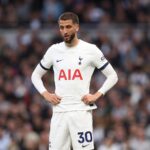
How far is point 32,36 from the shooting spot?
2161cm

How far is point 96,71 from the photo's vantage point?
20.1 meters

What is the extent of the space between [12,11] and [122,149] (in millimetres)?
6947


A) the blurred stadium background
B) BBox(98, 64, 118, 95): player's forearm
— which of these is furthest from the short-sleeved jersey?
the blurred stadium background

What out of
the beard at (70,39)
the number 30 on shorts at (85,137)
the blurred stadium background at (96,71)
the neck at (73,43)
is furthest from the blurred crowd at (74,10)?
the number 30 on shorts at (85,137)

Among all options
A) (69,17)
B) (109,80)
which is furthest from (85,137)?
(69,17)

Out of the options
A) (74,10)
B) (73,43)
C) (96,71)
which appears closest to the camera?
(73,43)

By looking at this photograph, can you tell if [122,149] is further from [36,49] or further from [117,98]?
[36,49]

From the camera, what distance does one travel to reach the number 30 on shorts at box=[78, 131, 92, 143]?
1105cm

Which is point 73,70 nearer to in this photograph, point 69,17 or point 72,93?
point 72,93

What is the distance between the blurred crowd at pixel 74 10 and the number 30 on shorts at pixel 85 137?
11356 mm

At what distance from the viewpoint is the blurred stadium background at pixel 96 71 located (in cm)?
1794

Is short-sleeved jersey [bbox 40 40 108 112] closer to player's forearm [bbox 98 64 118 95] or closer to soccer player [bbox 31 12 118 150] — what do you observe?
soccer player [bbox 31 12 118 150]

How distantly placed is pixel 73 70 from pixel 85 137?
95 centimetres

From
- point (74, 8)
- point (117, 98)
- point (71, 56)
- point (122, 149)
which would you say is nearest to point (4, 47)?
point (74, 8)
